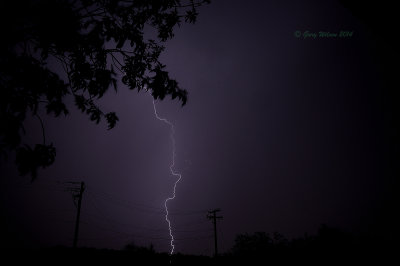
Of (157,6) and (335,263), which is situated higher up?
(157,6)

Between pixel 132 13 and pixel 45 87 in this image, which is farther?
pixel 132 13

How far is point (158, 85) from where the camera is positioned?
3418mm

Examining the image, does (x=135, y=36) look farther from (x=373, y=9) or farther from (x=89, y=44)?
(x=373, y=9)

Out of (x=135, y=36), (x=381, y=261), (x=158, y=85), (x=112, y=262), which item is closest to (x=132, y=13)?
(x=135, y=36)

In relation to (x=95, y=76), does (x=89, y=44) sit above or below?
above

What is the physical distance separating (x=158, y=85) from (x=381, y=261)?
720 centimetres

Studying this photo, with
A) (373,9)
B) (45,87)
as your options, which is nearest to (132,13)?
(45,87)

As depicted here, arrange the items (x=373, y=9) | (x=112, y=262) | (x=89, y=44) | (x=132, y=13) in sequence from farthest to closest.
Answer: (x=112, y=262) → (x=132, y=13) → (x=89, y=44) → (x=373, y=9)

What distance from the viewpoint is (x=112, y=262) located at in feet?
19.6

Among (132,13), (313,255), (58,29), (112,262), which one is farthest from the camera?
(313,255)

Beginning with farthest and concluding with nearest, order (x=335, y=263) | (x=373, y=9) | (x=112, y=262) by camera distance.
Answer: (x=335, y=263) < (x=112, y=262) < (x=373, y=9)

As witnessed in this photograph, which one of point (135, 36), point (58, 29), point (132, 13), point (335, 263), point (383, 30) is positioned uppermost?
point (132, 13)

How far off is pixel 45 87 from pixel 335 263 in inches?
302

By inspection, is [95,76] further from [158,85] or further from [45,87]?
[158,85]
